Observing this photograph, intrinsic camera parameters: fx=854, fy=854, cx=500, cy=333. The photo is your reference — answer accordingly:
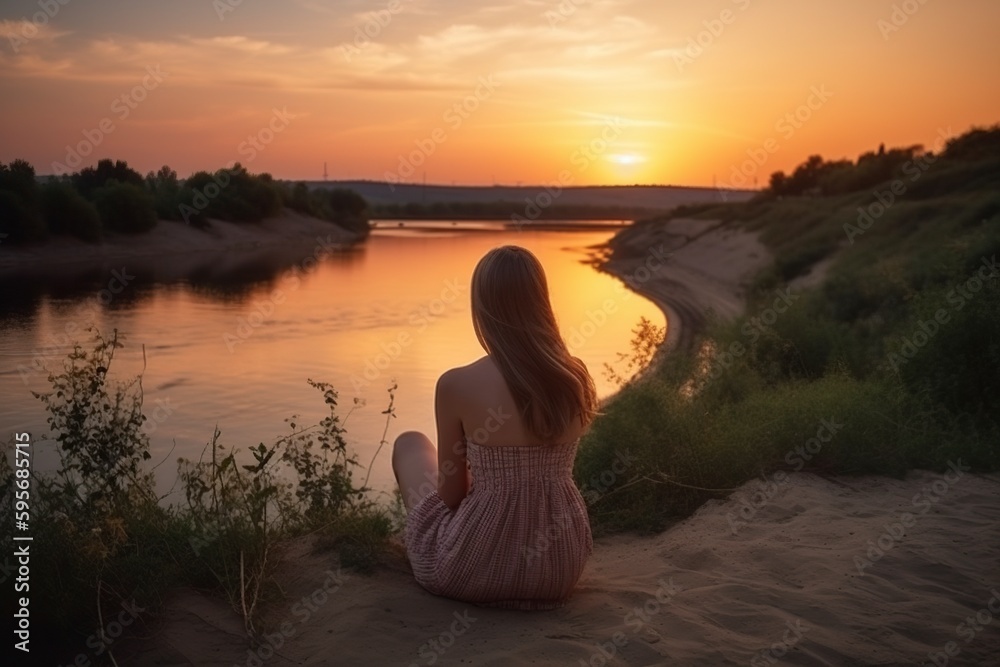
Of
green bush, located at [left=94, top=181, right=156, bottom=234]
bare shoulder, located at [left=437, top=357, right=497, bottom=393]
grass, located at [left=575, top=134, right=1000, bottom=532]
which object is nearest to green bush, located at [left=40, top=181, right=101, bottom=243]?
green bush, located at [left=94, top=181, right=156, bottom=234]

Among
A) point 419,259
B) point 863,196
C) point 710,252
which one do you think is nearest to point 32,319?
point 419,259

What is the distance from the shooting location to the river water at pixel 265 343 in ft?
31.0

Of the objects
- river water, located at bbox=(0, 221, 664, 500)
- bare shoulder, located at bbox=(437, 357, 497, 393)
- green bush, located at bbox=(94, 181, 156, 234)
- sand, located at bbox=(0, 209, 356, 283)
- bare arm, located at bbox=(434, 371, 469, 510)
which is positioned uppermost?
green bush, located at bbox=(94, 181, 156, 234)

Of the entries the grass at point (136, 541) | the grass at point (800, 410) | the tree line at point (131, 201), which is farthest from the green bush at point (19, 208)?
the grass at point (136, 541)

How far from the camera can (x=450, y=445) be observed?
379cm
